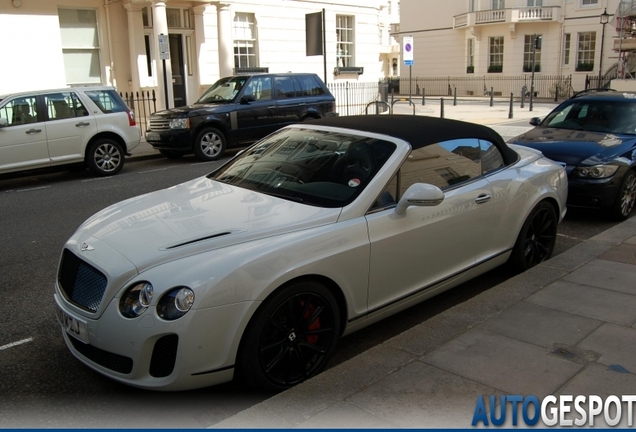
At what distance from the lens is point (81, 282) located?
3.67 m

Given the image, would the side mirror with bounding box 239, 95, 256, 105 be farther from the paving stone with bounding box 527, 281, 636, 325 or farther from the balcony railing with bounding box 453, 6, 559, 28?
the balcony railing with bounding box 453, 6, 559, 28

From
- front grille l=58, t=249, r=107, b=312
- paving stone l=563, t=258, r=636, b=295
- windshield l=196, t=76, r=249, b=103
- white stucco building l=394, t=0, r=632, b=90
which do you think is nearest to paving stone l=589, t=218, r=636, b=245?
paving stone l=563, t=258, r=636, b=295

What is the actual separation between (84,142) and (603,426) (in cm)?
1071

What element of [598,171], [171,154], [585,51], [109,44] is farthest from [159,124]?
[585,51]

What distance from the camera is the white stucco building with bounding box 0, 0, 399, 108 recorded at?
16.5 m

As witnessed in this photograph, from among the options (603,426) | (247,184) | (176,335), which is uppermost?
(247,184)

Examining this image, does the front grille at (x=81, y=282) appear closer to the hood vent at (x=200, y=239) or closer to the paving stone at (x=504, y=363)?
the hood vent at (x=200, y=239)

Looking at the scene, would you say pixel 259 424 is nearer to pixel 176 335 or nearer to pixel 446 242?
pixel 176 335

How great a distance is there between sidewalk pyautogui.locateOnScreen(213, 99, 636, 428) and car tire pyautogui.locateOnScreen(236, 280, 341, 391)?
0.68 ft

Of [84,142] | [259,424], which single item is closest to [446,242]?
[259,424]

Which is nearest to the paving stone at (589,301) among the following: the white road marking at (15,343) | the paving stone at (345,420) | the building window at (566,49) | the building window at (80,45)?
the paving stone at (345,420)

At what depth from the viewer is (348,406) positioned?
3.16 m

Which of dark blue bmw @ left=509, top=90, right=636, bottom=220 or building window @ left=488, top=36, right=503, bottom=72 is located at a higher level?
building window @ left=488, top=36, right=503, bottom=72

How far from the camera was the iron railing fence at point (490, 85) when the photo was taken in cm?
3969
